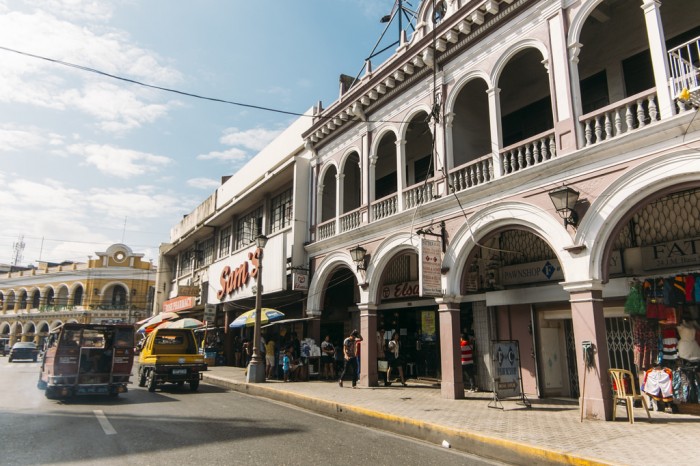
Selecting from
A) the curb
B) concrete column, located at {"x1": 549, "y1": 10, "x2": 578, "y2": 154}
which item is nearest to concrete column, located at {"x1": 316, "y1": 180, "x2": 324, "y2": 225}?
the curb

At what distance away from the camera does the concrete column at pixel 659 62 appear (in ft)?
27.0

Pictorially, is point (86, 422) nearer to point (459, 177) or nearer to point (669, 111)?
point (459, 177)

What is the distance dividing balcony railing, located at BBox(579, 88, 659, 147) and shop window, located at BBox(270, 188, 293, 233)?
13.4m

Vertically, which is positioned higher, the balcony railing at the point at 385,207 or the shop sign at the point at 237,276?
the balcony railing at the point at 385,207

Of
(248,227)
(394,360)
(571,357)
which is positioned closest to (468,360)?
(571,357)

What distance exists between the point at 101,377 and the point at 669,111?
14015 mm

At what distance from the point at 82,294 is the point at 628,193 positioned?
61.4m

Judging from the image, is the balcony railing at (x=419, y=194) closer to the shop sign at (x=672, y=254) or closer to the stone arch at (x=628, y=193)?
the stone arch at (x=628, y=193)

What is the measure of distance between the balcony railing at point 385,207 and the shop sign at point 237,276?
6.00 meters

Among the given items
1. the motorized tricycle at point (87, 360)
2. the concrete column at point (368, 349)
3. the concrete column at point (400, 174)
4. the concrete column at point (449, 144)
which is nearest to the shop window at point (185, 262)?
the motorized tricycle at point (87, 360)

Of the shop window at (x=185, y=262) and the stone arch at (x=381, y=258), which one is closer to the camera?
the stone arch at (x=381, y=258)

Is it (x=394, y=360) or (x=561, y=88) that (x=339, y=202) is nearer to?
(x=394, y=360)

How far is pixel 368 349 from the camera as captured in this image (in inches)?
570

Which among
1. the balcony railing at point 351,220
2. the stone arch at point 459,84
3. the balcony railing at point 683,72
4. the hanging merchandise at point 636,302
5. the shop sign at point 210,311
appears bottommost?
the hanging merchandise at point 636,302
